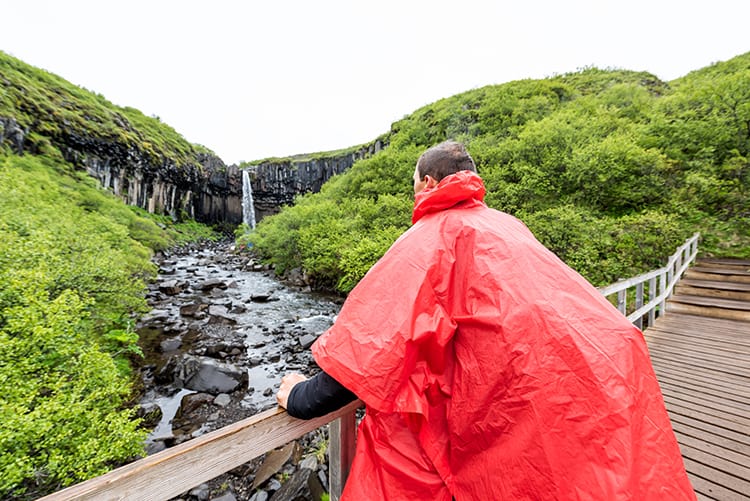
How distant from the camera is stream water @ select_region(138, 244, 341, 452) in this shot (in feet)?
20.4

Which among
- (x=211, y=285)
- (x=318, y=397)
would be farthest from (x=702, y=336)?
(x=211, y=285)

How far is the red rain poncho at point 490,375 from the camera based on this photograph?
2.54 feet

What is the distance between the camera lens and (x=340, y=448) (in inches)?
64.5

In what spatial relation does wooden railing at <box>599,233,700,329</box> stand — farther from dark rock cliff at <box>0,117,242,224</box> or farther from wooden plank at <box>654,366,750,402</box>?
dark rock cliff at <box>0,117,242,224</box>

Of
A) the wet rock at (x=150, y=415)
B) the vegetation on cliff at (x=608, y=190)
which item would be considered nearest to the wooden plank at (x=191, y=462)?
the wet rock at (x=150, y=415)

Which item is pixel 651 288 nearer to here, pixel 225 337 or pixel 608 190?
pixel 608 190

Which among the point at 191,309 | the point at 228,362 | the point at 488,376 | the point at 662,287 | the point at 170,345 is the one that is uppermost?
the point at 488,376

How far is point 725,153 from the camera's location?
11.3 meters

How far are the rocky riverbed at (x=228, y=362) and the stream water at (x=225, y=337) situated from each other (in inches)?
0.9

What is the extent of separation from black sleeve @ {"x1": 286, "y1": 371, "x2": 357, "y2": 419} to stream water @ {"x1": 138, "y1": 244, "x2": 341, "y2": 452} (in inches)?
225

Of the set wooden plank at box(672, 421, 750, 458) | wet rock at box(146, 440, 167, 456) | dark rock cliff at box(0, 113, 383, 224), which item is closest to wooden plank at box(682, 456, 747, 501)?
wooden plank at box(672, 421, 750, 458)

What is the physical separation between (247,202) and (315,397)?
191 feet

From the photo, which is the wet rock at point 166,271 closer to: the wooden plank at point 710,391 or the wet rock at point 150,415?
the wet rock at point 150,415

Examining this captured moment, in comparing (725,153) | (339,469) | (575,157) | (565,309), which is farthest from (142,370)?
(725,153)
